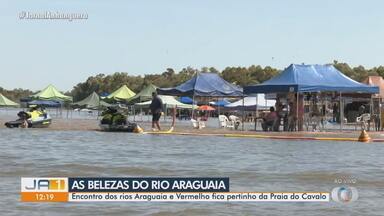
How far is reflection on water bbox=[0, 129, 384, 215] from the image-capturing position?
27.2 feet

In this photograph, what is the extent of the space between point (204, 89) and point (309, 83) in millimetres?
8362

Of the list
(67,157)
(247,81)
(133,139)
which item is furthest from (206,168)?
(247,81)

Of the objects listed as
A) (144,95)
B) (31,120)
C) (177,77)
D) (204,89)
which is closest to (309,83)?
(204,89)

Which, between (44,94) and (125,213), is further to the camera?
(44,94)

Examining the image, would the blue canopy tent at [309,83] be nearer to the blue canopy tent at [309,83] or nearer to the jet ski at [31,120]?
the blue canopy tent at [309,83]

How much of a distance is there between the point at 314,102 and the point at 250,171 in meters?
20.3

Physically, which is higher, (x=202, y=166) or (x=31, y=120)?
(x=31, y=120)

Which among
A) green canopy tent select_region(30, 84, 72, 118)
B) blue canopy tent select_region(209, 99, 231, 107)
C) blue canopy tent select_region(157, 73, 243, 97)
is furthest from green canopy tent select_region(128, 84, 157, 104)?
blue canopy tent select_region(157, 73, 243, 97)

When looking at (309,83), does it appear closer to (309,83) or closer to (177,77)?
(309,83)

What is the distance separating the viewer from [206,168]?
41.8 ft

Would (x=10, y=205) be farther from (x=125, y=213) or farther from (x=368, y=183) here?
(x=368, y=183)

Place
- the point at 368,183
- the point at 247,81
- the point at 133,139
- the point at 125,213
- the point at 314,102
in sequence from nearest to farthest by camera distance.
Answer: the point at 125,213 → the point at 368,183 → the point at 133,139 → the point at 314,102 → the point at 247,81

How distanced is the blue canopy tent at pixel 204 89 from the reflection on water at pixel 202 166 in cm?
1427

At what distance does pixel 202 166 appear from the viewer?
13117mm
